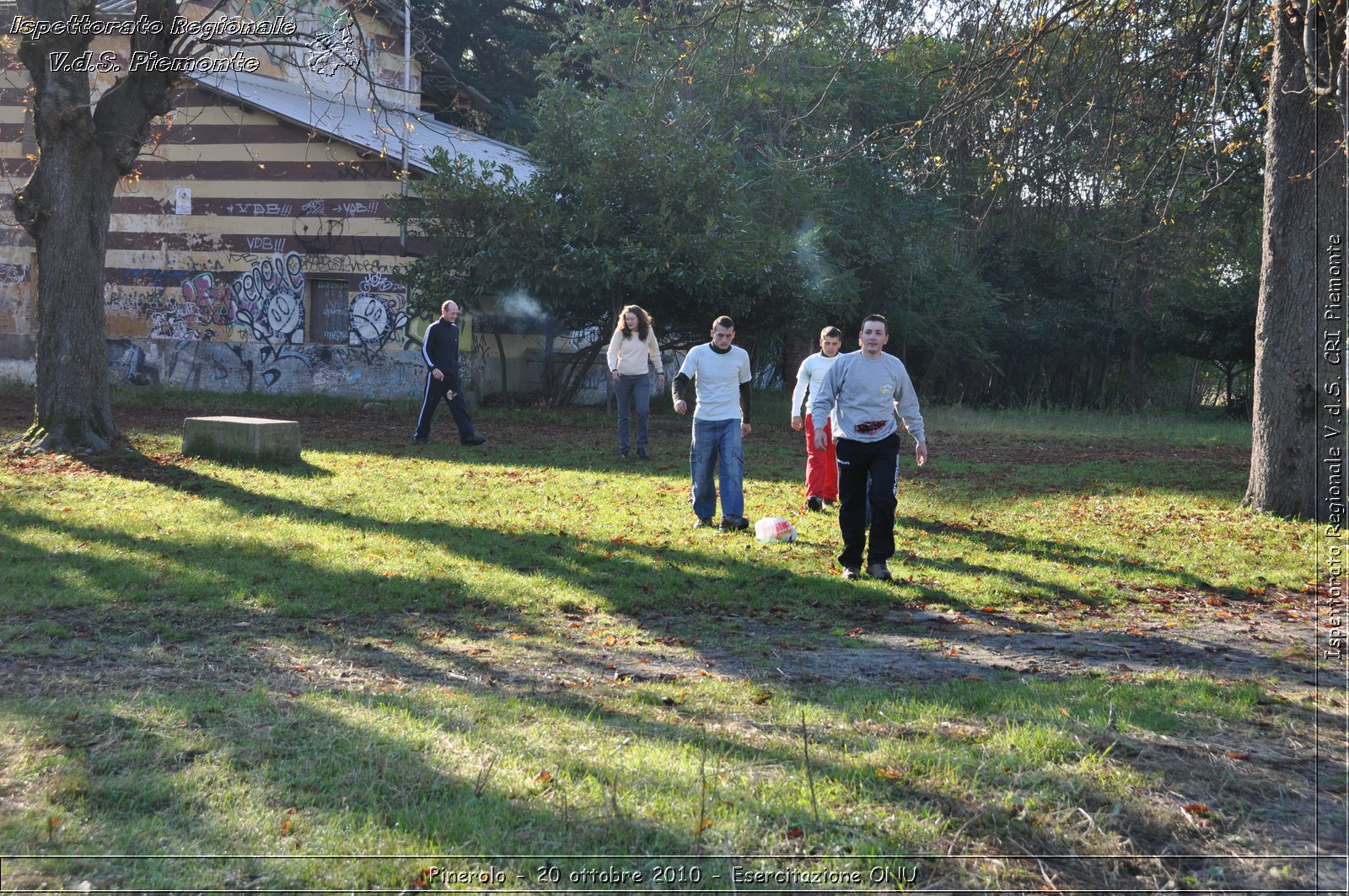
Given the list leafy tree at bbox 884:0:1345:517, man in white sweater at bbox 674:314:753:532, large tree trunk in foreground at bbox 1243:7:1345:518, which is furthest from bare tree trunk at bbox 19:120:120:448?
large tree trunk in foreground at bbox 1243:7:1345:518

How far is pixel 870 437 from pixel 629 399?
22.9ft

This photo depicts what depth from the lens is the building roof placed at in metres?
21.5

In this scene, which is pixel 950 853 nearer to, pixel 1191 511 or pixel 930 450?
pixel 1191 511

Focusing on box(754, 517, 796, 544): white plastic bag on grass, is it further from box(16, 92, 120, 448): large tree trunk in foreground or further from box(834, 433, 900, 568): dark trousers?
box(16, 92, 120, 448): large tree trunk in foreground

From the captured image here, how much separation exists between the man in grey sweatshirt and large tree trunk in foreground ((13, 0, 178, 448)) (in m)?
9.09

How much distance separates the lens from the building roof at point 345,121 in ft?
70.7

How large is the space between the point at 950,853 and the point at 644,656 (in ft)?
9.40

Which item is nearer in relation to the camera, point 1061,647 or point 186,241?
point 1061,647

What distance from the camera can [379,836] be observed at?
3451mm

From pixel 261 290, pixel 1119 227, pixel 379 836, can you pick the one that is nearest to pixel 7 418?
pixel 261 290

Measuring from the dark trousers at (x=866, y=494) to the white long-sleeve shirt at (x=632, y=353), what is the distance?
21.5 ft

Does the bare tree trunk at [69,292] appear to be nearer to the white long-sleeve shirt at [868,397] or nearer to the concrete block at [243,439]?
the concrete block at [243,439]

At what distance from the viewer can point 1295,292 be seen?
10383 millimetres

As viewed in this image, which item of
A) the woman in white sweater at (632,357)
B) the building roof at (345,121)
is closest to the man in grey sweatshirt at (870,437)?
the woman in white sweater at (632,357)
